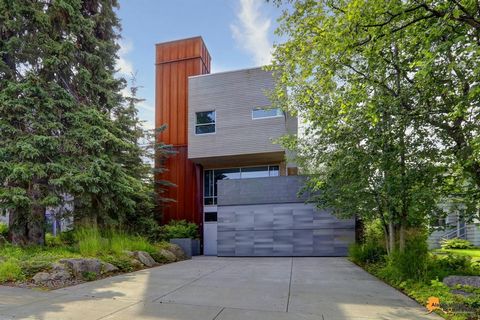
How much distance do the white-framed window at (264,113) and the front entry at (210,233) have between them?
6.18 metres

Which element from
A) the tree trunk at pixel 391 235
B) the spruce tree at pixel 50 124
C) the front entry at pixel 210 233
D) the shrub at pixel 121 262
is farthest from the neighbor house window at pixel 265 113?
the shrub at pixel 121 262

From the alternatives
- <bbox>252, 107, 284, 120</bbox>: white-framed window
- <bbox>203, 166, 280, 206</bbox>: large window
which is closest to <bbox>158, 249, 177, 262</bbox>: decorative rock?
<bbox>203, 166, 280, 206</bbox>: large window

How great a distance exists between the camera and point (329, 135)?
9.31 meters

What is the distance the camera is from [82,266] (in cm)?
758

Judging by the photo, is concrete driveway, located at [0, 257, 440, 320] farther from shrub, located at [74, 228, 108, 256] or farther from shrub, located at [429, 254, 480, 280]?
shrub, located at [74, 228, 108, 256]

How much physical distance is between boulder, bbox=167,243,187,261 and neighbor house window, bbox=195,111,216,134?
248 inches

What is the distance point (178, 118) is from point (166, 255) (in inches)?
357

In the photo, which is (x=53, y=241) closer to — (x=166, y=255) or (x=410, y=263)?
(x=166, y=255)

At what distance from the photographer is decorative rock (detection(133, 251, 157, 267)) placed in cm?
1016

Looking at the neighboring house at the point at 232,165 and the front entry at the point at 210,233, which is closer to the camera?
the neighboring house at the point at 232,165

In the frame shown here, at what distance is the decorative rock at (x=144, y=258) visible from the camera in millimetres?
10164

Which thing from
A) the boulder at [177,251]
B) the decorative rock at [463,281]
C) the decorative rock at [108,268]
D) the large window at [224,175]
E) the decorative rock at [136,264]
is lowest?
the boulder at [177,251]

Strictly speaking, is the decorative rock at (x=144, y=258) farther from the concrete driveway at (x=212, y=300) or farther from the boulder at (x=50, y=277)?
the boulder at (x=50, y=277)

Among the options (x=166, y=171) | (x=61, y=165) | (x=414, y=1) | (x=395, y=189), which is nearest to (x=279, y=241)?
(x=166, y=171)
